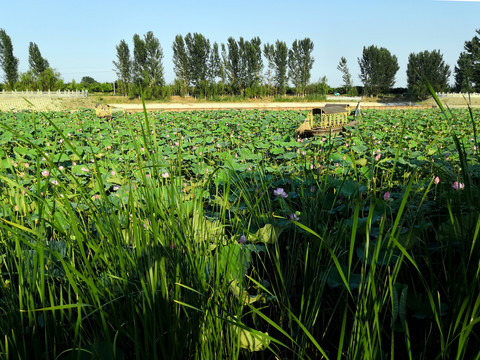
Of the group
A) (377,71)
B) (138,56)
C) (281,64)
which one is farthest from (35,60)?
(377,71)

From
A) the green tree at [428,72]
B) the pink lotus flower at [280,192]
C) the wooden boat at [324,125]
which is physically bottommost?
the pink lotus flower at [280,192]

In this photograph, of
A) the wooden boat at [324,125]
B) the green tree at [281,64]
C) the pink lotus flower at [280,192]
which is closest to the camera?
the pink lotus flower at [280,192]

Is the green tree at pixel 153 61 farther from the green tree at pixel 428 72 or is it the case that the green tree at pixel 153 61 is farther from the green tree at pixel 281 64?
the green tree at pixel 428 72

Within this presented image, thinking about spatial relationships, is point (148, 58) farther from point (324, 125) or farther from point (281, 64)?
point (324, 125)

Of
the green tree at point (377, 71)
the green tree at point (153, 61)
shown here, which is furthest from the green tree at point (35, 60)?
the green tree at point (377, 71)

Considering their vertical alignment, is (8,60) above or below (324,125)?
Answer: above

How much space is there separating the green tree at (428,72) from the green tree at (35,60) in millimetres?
37175

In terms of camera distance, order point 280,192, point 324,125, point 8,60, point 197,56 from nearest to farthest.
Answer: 1. point 280,192
2. point 324,125
3. point 8,60
4. point 197,56

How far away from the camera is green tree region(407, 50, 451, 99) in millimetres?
39006

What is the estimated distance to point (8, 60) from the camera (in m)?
36.9

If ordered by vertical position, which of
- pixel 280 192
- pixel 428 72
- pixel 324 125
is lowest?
pixel 280 192

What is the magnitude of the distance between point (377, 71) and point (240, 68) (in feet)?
52.2

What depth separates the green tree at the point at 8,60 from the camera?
36.8 m

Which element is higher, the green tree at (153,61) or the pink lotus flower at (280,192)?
the green tree at (153,61)
